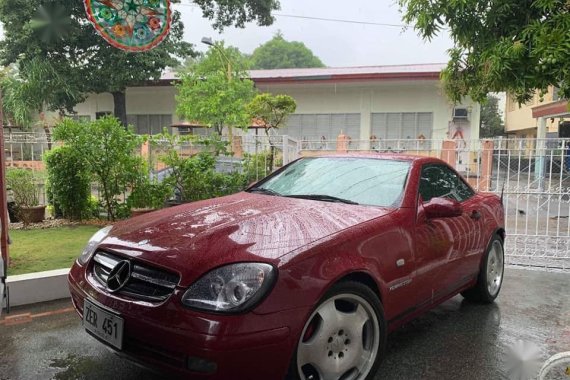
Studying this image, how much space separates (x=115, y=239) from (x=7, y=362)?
1249 mm

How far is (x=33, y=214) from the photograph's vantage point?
7.66 meters

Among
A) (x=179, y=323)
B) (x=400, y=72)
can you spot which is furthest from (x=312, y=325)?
(x=400, y=72)

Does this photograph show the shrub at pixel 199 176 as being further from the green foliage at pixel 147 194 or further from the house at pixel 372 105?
the house at pixel 372 105

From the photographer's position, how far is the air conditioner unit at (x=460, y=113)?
18469mm

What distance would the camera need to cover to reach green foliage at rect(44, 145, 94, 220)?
7.32 meters

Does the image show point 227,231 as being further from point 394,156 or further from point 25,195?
point 25,195

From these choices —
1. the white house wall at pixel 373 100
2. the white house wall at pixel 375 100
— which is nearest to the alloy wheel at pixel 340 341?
the white house wall at pixel 373 100

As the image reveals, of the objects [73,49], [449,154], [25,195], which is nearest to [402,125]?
[449,154]

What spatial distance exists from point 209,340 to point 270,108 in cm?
1231

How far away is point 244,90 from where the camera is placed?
16953 millimetres

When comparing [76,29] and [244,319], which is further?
[76,29]

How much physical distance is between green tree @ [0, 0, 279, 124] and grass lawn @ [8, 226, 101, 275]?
39.3ft

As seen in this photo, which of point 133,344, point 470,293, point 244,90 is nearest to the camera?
point 133,344

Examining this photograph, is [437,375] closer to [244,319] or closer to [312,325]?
[312,325]
